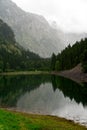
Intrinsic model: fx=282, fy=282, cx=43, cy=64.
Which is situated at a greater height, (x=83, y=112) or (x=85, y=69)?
(x=85, y=69)

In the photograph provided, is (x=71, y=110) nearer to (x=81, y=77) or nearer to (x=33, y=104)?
(x=33, y=104)

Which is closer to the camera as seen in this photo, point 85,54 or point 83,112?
point 83,112

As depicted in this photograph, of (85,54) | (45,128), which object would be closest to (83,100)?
(45,128)

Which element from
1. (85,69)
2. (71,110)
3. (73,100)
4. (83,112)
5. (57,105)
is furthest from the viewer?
(85,69)

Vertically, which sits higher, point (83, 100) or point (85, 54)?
point (85, 54)

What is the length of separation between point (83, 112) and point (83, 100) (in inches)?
820

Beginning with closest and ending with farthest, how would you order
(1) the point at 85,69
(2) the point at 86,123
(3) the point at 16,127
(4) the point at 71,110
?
(3) the point at 16,127 < (2) the point at 86,123 < (4) the point at 71,110 < (1) the point at 85,69

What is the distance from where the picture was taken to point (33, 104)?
92.1 metres

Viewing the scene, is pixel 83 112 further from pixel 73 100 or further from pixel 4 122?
pixel 4 122

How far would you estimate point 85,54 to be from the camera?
181875 millimetres

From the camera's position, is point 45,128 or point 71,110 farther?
point 71,110

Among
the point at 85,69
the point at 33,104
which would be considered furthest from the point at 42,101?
the point at 85,69

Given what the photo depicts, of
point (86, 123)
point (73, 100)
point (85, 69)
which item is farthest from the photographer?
point (85, 69)

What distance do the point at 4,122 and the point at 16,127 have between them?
6.29ft
